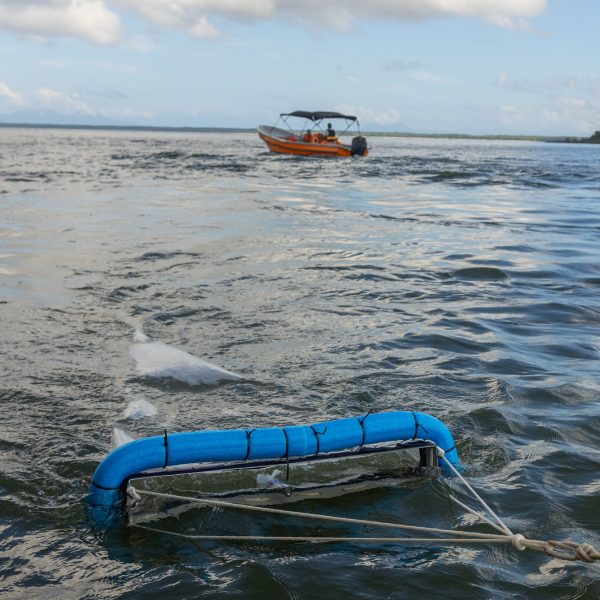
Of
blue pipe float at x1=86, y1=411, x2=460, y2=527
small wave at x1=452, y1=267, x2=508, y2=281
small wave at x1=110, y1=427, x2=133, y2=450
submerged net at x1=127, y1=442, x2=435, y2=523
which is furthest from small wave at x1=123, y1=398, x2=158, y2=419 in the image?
small wave at x1=452, y1=267, x2=508, y2=281

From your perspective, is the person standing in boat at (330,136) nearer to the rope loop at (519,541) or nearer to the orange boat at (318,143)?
the orange boat at (318,143)

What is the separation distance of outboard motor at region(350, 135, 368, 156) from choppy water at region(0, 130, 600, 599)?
31750 millimetres

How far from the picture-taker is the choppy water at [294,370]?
446 cm

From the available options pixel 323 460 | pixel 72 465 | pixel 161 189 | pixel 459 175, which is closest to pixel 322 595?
pixel 323 460

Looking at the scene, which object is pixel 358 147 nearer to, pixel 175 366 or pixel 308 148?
pixel 308 148

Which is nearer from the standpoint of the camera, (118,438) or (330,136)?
(118,438)

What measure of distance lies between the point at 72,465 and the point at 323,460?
211 centimetres

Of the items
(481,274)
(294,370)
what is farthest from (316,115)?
(294,370)

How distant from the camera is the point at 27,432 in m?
6.29

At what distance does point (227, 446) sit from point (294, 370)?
339 cm

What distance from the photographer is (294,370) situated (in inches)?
321

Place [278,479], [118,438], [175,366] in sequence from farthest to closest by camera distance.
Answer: [175,366] < [118,438] < [278,479]

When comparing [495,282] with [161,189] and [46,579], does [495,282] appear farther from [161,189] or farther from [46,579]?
[161,189]

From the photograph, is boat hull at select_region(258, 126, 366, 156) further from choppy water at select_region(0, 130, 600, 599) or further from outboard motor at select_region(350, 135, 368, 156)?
choppy water at select_region(0, 130, 600, 599)
